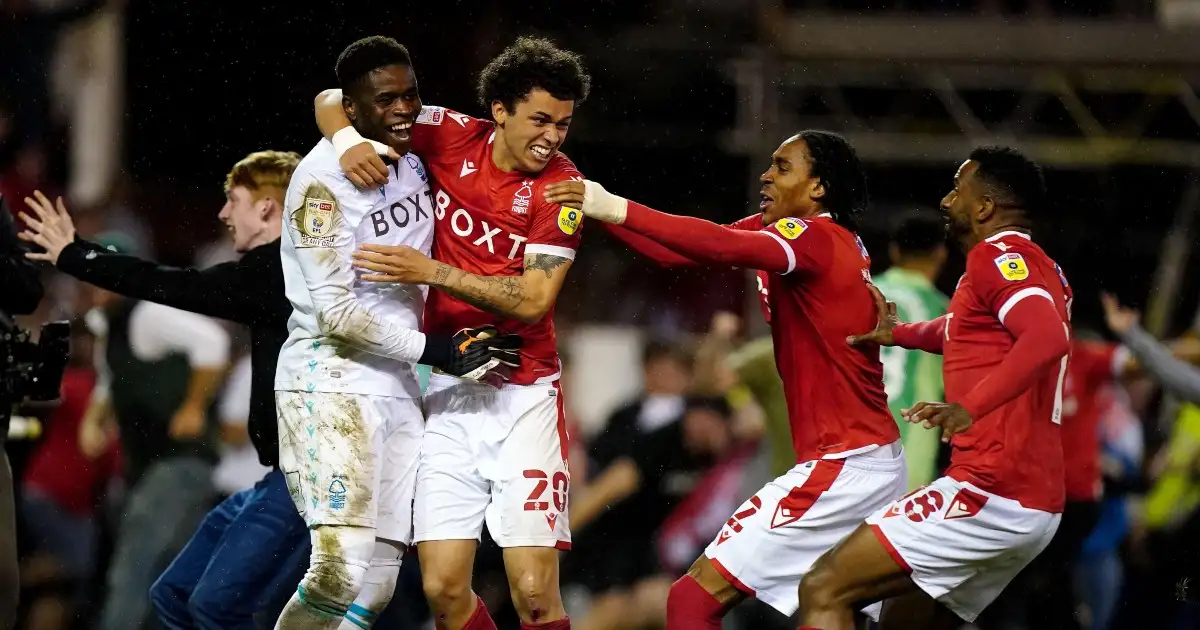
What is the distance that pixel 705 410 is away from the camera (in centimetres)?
873

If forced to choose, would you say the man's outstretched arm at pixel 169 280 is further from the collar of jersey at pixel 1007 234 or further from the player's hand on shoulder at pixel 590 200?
the collar of jersey at pixel 1007 234

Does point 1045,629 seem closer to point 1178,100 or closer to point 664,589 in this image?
point 664,589

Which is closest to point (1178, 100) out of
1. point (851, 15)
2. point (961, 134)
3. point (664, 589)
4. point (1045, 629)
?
point (961, 134)

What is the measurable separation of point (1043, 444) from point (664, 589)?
335 centimetres

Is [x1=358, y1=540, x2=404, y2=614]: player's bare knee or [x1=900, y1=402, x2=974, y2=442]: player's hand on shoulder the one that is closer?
[x1=900, y1=402, x2=974, y2=442]: player's hand on shoulder

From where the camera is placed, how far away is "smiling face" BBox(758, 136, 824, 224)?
5.62m

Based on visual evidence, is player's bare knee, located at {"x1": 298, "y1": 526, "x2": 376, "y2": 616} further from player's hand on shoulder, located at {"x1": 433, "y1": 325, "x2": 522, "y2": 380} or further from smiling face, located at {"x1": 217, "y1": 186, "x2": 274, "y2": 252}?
smiling face, located at {"x1": 217, "y1": 186, "x2": 274, "y2": 252}

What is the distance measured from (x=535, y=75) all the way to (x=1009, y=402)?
200 cm

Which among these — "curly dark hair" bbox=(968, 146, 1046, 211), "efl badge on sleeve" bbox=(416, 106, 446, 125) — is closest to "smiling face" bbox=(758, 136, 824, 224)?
"curly dark hair" bbox=(968, 146, 1046, 211)

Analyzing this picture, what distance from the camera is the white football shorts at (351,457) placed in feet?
17.7

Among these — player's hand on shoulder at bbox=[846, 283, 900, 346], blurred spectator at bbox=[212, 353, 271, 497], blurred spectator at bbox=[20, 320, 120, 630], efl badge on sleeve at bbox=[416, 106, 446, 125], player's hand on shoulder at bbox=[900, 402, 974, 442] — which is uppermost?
efl badge on sleeve at bbox=[416, 106, 446, 125]

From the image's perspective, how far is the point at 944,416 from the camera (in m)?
4.79

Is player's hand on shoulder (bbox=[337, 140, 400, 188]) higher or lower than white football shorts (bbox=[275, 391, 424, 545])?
higher

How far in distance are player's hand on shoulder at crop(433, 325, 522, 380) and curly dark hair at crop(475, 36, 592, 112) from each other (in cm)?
83
